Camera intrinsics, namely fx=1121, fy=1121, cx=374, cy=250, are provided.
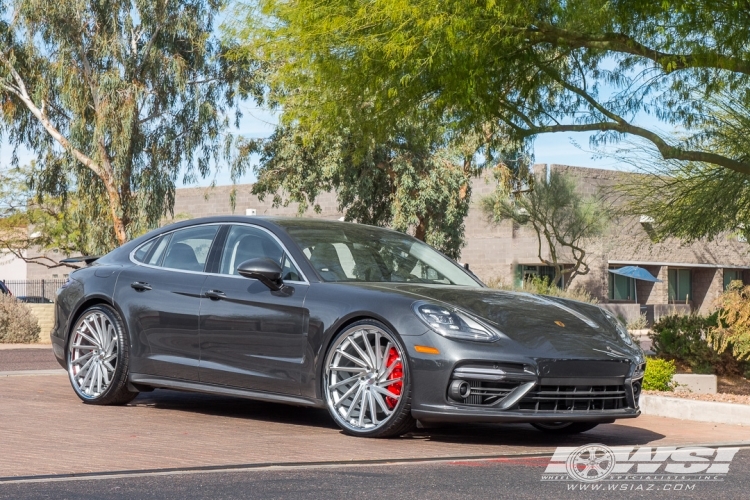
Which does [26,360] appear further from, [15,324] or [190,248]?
[190,248]

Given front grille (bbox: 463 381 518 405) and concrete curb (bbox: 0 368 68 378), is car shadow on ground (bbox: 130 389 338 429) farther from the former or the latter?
concrete curb (bbox: 0 368 68 378)

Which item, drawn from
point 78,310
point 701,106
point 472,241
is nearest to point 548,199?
point 472,241

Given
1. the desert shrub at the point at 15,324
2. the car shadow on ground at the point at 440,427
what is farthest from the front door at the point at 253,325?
the desert shrub at the point at 15,324

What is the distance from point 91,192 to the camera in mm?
34500

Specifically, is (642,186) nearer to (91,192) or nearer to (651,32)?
(651,32)

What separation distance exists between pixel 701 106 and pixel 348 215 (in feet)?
68.8

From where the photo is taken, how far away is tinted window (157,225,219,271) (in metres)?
8.70

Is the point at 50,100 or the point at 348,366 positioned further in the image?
the point at 50,100

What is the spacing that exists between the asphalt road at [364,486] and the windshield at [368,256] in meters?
2.24

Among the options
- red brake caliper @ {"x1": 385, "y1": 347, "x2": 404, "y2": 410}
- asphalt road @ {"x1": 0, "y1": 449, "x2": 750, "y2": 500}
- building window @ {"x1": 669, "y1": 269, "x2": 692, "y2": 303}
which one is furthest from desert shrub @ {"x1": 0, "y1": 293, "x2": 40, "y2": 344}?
building window @ {"x1": 669, "y1": 269, "x2": 692, "y2": 303}

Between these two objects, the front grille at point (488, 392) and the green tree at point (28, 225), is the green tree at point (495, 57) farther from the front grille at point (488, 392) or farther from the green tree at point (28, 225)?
the green tree at point (28, 225)

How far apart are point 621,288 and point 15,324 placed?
88.3 feet

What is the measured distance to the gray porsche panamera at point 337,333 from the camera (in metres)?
6.98

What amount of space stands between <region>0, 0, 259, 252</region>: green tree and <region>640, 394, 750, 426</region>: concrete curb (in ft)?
80.4
